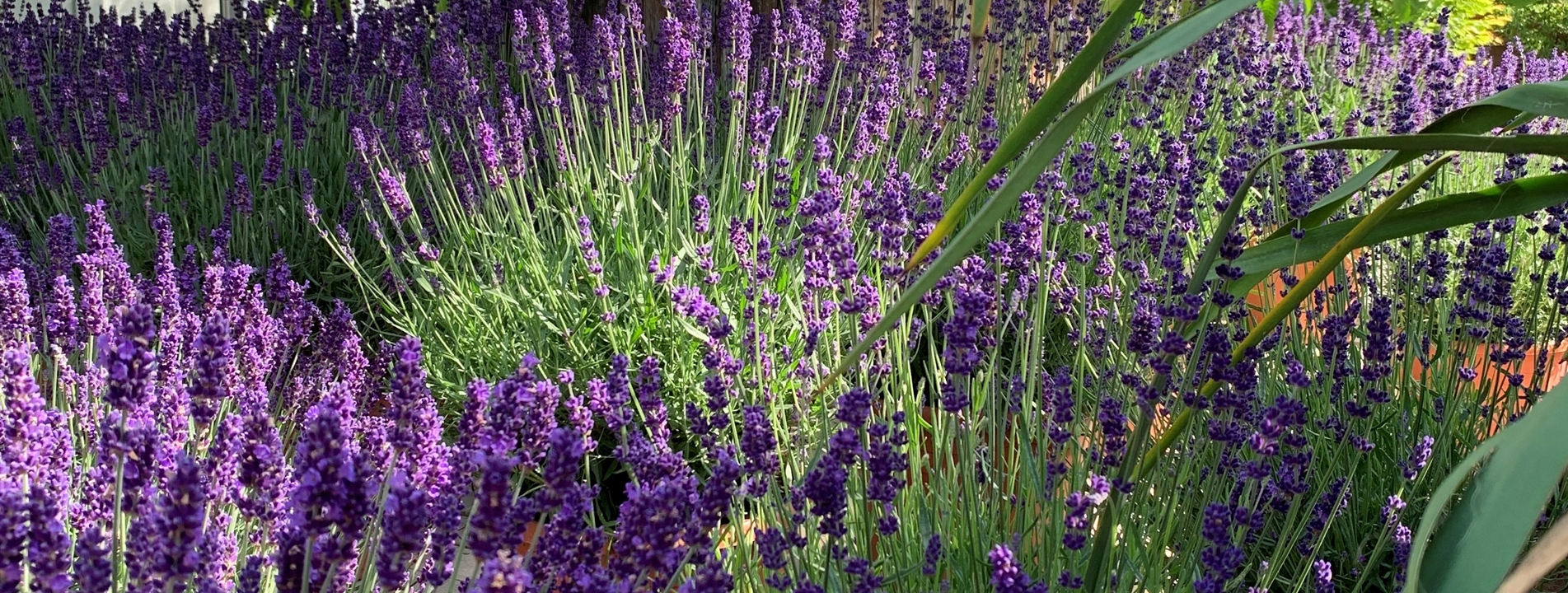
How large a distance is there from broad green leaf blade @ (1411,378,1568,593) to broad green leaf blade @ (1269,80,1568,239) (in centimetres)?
69

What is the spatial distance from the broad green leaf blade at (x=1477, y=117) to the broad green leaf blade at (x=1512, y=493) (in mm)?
691

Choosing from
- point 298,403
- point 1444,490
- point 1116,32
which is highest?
point 1116,32

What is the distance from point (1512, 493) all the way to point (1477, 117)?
1.00 m

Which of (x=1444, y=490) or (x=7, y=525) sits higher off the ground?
(x=1444, y=490)

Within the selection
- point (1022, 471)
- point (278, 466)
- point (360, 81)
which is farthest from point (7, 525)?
point (360, 81)

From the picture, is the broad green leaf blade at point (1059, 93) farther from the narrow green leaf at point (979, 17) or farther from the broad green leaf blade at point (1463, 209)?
the broad green leaf blade at point (1463, 209)

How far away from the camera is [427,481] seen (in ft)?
4.99

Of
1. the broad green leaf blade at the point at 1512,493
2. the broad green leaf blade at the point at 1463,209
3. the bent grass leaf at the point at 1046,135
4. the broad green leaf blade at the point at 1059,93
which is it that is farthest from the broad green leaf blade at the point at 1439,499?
the broad green leaf blade at the point at 1463,209

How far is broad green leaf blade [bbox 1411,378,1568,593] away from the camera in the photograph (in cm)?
74

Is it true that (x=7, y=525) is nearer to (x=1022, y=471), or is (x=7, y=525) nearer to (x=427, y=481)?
(x=427, y=481)

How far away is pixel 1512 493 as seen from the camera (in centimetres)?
75

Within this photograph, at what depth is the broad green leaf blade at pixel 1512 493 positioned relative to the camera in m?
0.74

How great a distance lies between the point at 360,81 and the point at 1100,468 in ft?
10.2

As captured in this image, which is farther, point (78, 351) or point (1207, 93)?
point (1207, 93)
